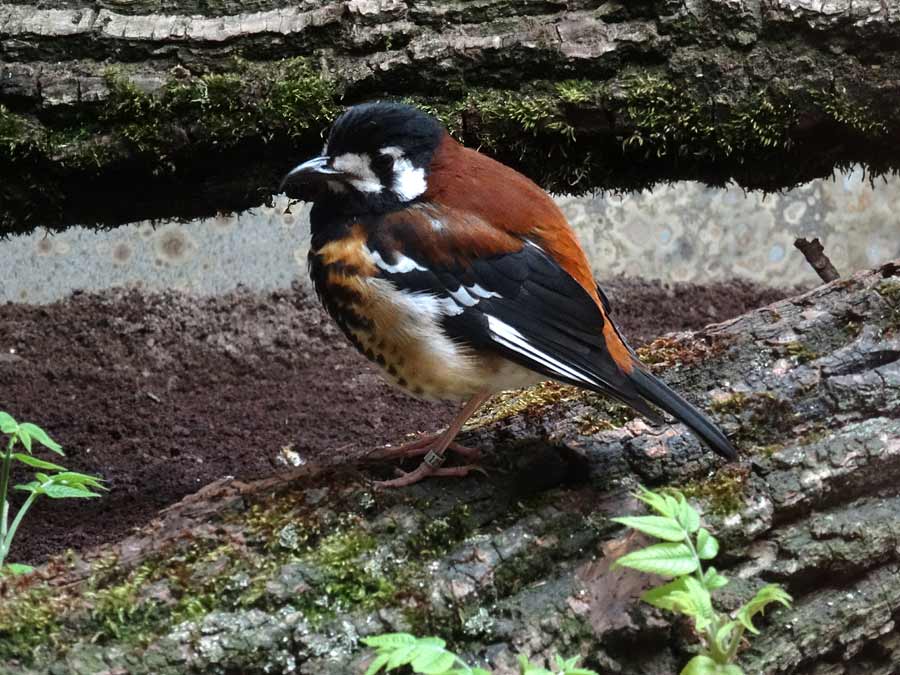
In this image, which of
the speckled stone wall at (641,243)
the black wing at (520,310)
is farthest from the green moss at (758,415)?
the speckled stone wall at (641,243)

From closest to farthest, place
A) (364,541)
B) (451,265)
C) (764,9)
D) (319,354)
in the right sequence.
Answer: (364,541)
(451,265)
(764,9)
(319,354)

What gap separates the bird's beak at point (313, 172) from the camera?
234cm

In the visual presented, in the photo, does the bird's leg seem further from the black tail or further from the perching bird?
the black tail

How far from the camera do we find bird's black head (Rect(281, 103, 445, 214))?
2.34 metres

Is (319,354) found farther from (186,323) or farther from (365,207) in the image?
(365,207)

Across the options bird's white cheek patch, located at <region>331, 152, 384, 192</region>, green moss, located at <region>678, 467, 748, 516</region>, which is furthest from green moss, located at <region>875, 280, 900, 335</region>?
bird's white cheek patch, located at <region>331, 152, 384, 192</region>

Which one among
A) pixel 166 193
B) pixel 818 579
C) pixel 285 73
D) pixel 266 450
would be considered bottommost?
pixel 266 450

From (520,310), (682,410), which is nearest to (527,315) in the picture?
(520,310)

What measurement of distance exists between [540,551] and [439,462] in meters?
0.35

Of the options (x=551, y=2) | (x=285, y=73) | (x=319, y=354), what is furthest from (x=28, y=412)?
(x=551, y=2)

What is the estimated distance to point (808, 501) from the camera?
222cm

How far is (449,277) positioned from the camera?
227cm

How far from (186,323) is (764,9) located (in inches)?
99.4

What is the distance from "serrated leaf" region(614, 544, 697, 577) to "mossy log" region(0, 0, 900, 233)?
1.42 m
